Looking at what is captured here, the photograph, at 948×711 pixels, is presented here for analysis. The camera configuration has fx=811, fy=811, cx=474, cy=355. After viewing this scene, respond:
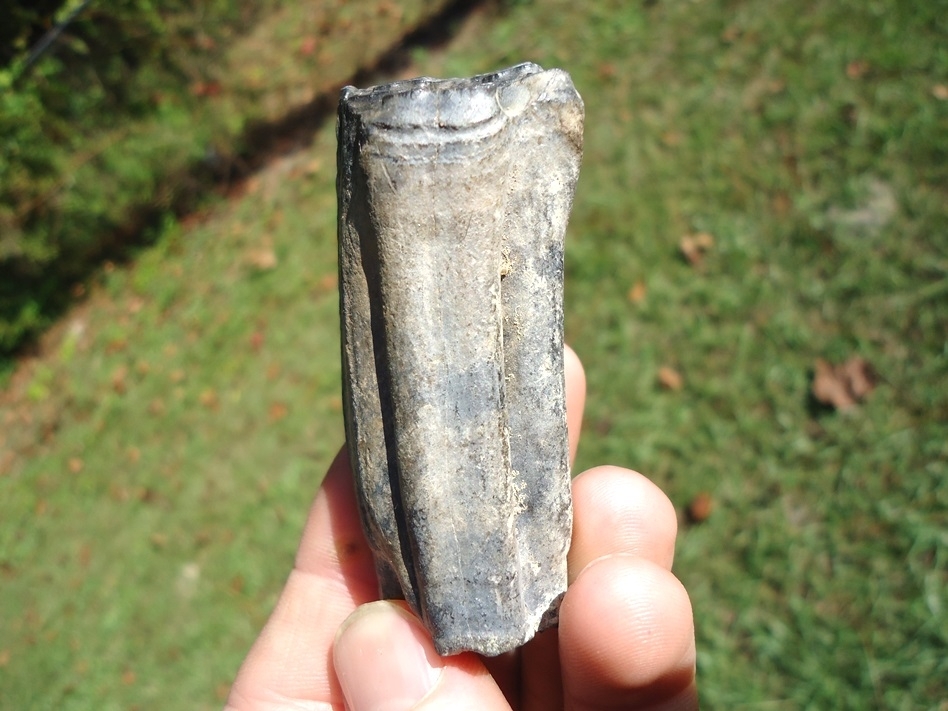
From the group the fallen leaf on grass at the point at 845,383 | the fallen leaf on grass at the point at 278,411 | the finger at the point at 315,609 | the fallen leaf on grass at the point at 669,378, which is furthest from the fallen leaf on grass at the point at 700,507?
the fallen leaf on grass at the point at 278,411

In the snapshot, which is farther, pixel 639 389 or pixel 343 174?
pixel 639 389

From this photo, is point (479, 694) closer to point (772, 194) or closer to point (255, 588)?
point (255, 588)

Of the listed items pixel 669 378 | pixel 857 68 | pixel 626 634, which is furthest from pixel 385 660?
pixel 857 68

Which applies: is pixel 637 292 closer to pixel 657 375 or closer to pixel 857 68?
pixel 657 375

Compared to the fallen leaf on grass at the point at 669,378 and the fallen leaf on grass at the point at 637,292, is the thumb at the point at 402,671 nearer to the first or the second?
the fallen leaf on grass at the point at 669,378

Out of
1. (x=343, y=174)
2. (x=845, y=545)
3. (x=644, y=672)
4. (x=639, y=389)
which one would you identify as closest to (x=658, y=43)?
(x=639, y=389)

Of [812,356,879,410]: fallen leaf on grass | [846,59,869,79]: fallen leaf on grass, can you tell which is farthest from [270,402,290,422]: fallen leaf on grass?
[846,59,869,79]: fallen leaf on grass
